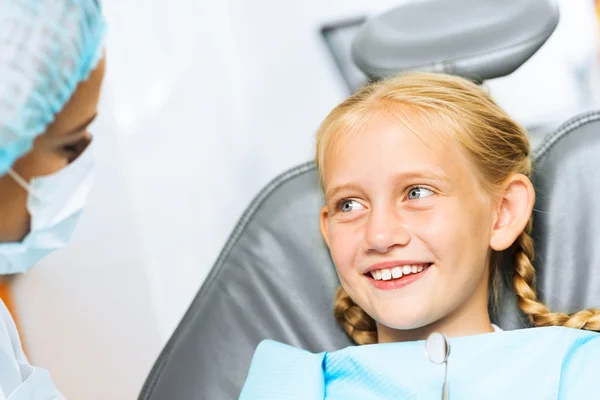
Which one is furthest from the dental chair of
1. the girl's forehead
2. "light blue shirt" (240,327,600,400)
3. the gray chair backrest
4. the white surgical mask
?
the white surgical mask

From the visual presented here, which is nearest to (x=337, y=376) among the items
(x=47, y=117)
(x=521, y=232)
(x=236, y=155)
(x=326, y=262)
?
(x=326, y=262)

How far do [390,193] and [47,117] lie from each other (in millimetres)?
532

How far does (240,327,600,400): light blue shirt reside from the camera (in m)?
1.13

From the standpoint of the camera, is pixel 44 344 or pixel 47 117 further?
pixel 44 344

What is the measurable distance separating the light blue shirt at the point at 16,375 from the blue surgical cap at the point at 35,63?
0.32m

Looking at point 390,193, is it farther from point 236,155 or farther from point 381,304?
point 236,155

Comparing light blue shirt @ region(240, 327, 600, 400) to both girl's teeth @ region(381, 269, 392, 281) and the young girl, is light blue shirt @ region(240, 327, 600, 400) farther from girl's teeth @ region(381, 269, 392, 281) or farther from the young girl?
girl's teeth @ region(381, 269, 392, 281)

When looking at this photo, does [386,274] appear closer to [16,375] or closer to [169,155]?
[16,375]

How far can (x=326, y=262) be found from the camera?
1.43 metres

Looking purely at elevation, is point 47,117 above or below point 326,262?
above

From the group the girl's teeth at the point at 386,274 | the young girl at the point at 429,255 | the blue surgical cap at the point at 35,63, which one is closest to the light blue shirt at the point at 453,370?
the young girl at the point at 429,255

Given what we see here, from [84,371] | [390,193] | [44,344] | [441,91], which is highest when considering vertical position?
[441,91]

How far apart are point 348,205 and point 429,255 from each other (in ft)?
0.54

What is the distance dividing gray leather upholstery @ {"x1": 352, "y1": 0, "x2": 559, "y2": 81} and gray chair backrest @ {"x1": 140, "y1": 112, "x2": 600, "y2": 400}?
6.8 inches
